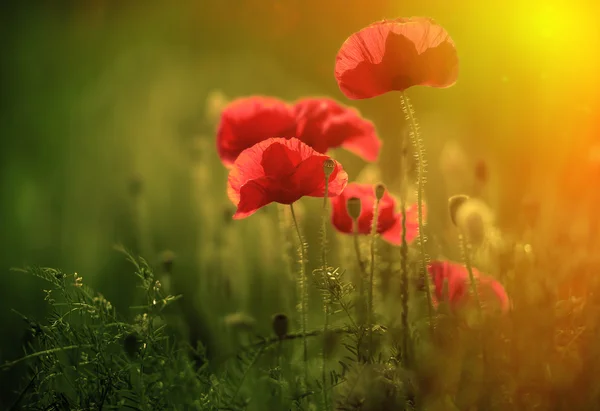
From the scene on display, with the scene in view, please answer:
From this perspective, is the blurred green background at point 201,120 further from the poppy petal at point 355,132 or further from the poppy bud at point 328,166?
the poppy bud at point 328,166

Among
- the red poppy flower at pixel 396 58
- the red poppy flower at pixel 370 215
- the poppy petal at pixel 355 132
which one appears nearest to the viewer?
the red poppy flower at pixel 396 58

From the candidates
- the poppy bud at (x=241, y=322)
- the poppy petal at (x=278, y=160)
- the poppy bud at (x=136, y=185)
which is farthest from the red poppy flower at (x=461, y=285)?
the poppy bud at (x=136, y=185)

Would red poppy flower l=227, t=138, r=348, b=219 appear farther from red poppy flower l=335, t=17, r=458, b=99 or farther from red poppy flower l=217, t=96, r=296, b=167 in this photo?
red poppy flower l=217, t=96, r=296, b=167

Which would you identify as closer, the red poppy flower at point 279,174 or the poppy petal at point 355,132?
the red poppy flower at point 279,174

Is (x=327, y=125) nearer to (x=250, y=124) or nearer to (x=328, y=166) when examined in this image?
(x=250, y=124)

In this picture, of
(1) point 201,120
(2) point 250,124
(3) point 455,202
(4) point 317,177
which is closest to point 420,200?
(3) point 455,202
